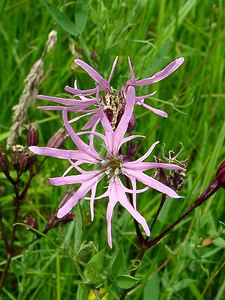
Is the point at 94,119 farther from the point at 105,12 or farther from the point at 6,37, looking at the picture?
the point at 6,37

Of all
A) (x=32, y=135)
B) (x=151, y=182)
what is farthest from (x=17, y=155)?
(x=151, y=182)

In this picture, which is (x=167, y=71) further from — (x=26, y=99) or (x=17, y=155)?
(x=26, y=99)

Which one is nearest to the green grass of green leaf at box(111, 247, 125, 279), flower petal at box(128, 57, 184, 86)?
green leaf at box(111, 247, 125, 279)

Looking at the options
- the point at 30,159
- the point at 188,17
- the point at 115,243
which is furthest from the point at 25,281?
the point at 188,17

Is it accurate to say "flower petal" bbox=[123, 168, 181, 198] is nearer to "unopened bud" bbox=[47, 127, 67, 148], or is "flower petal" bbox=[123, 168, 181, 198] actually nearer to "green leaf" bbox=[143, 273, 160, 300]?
"green leaf" bbox=[143, 273, 160, 300]

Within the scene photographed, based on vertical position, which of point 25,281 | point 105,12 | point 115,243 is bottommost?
point 25,281

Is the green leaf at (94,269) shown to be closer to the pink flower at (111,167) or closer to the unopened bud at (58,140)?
the pink flower at (111,167)

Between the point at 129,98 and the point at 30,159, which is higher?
the point at 129,98

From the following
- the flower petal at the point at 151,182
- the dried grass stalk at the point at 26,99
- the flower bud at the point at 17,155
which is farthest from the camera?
the dried grass stalk at the point at 26,99

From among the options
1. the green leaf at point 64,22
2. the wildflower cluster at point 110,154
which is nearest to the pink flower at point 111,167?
the wildflower cluster at point 110,154
